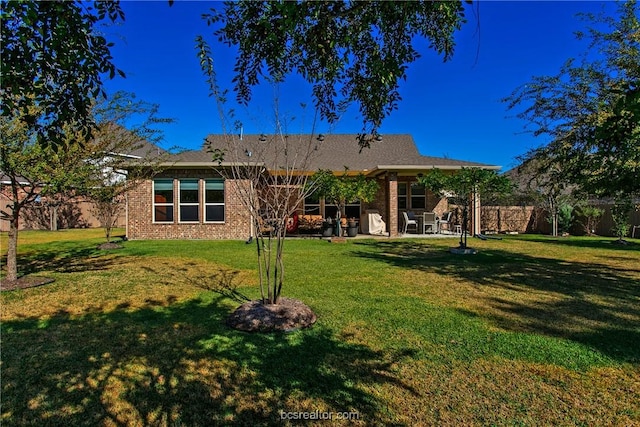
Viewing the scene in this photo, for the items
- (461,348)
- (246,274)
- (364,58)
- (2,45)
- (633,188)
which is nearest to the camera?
(2,45)

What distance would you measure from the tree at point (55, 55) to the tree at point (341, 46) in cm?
89

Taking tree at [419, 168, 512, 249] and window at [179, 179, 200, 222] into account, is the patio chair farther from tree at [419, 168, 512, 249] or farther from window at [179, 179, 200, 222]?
window at [179, 179, 200, 222]

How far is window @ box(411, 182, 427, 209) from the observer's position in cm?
1858

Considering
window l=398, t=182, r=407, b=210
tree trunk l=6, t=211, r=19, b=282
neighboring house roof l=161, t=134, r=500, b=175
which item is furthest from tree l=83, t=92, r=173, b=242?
window l=398, t=182, r=407, b=210

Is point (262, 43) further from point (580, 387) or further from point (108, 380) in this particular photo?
point (580, 387)

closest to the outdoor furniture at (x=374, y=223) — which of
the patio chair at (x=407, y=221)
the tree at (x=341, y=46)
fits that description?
the patio chair at (x=407, y=221)

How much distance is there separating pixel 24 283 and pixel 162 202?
926cm

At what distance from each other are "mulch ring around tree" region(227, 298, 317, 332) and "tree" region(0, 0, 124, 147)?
110 inches

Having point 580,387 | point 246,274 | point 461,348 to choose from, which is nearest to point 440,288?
point 461,348

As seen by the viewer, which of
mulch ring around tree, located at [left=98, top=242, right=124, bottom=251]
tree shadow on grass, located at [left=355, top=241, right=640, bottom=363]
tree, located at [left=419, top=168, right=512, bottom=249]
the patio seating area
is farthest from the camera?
the patio seating area

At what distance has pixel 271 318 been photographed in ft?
14.7

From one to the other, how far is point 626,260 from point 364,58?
1087cm

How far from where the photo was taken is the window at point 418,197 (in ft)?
61.0

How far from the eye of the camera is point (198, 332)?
4.27 meters
